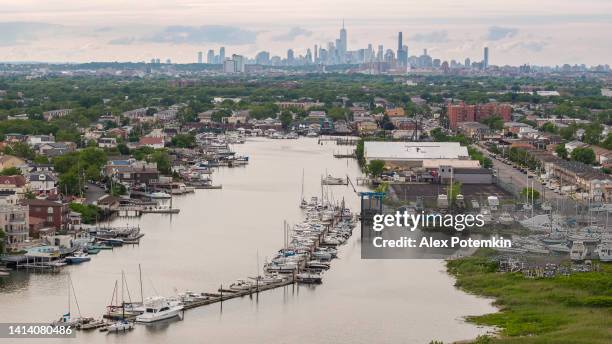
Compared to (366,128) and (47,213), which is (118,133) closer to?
(366,128)

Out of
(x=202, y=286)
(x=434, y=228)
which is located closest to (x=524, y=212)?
(x=434, y=228)

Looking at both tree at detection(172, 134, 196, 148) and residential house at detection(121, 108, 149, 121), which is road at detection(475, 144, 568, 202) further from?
residential house at detection(121, 108, 149, 121)

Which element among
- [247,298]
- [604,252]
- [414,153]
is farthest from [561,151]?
[247,298]

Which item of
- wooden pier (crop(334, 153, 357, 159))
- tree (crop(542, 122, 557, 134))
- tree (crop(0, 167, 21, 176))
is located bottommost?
wooden pier (crop(334, 153, 357, 159))

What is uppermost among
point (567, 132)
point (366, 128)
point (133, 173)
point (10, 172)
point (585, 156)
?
point (567, 132)

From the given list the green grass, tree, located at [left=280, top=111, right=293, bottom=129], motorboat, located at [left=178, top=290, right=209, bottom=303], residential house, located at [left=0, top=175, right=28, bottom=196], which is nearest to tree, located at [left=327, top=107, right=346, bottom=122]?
tree, located at [left=280, top=111, right=293, bottom=129]

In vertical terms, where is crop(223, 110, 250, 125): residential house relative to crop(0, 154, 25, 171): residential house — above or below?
above

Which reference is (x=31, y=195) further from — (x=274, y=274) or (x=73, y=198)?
(x=274, y=274)
